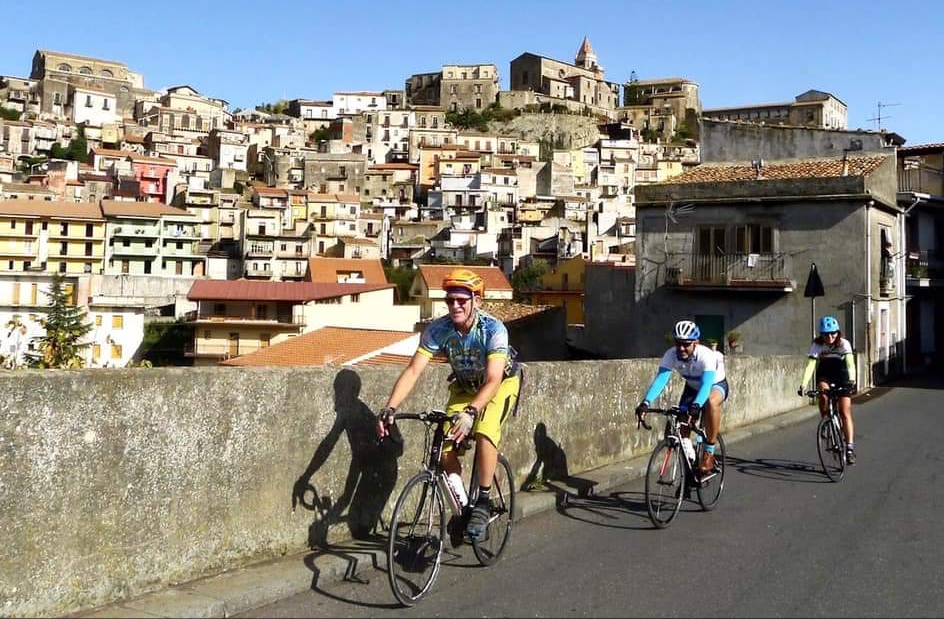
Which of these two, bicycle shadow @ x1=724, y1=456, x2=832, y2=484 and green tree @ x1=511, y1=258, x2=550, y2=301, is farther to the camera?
green tree @ x1=511, y1=258, x2=550, y2=301

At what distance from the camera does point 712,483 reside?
7887 millimetres

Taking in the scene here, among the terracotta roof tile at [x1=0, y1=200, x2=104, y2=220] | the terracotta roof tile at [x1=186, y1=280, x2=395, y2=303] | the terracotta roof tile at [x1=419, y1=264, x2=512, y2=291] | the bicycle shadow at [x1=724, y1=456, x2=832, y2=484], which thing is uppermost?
the terracotta roof tile at [x1=0, y1=200, x2=104, y2=220]

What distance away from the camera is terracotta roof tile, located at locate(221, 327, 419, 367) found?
99.3 ft

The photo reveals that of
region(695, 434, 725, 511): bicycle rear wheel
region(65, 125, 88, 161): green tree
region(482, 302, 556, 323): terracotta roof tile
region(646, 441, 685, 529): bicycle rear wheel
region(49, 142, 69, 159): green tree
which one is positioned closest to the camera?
region(646, 441, 685, 529): bicycle rear wheel

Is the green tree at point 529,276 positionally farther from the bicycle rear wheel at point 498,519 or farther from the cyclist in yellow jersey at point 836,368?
the bicycle rear wheel at point 498,519

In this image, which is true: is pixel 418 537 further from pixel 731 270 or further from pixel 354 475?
pixel 731 270

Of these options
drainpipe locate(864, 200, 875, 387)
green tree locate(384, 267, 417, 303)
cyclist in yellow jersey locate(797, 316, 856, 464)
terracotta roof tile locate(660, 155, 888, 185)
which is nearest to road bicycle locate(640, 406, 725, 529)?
cyclist in yellow jersey locate(797, 316, 856, 464)

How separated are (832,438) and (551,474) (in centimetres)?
340

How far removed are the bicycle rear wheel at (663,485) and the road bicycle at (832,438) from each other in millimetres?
2945

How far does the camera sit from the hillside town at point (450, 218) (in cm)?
2623

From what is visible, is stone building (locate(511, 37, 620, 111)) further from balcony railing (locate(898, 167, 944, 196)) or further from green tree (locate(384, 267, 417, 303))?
balcony railing (locate(898, 167, 944, 196))

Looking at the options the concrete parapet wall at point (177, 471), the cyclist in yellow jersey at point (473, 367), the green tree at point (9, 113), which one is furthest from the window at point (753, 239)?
the green tree at point (9, 113)

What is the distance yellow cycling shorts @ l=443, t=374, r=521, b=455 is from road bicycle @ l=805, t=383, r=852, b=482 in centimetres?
503

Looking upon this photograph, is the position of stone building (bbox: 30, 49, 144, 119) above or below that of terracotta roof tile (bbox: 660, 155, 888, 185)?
above
